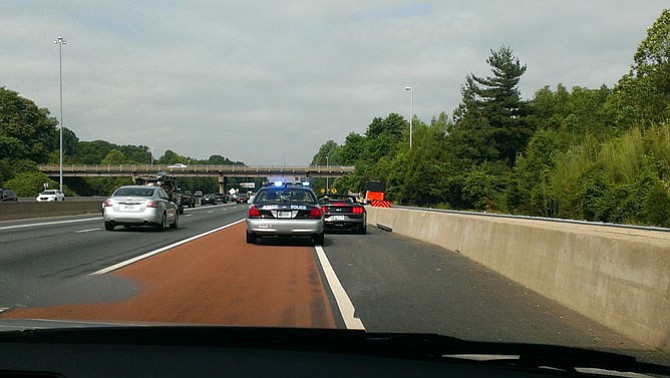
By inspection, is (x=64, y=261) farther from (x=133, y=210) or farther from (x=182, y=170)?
(x=182, y=170)

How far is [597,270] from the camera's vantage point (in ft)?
26.1

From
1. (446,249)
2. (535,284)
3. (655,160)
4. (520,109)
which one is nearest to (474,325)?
(535,284)

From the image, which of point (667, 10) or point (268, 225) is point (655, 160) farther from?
point (268, 225)

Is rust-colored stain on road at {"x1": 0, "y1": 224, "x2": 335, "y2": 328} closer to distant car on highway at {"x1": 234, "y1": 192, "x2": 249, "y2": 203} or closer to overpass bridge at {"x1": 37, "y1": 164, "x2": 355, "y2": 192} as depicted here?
distant car on highway at {"x1": 234, "y1": 192, "x2": 249, "y2": 203}

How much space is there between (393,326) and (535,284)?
146 inches

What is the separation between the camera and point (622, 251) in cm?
738

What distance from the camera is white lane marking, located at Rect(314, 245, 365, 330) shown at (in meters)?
7.61

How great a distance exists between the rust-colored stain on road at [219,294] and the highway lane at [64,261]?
609 mm

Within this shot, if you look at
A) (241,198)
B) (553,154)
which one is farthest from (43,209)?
(241,198)

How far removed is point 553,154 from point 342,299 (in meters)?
56.3

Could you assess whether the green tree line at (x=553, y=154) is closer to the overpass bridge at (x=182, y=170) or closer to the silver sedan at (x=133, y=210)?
the overpass bridge at (x=182, y=170)

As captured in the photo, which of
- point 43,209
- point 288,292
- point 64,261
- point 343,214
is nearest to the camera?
point 288,292

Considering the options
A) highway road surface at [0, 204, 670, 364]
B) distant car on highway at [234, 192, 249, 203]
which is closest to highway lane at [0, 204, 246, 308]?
highway road surface at [0, 204, 670, 364]

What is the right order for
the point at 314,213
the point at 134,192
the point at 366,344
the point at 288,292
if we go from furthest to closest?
the point at 134,192
the point at 314,213
the point at 288,292
the point at 366,344
